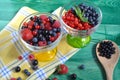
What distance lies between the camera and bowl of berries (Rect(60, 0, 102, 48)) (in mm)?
1016

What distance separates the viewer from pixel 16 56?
1051mm

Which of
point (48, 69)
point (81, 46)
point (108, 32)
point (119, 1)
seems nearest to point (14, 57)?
point (48, 69)

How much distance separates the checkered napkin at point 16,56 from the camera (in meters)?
1.00

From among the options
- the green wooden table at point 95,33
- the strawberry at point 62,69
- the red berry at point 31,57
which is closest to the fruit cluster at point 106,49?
the green wooden table at point 95,33

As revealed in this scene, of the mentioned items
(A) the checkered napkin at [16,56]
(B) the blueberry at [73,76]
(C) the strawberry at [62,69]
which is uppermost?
(A) the checkered napkin at [16,56]

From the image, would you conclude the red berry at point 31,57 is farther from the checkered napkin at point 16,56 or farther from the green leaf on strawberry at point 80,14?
the green leaf on strawberry at point 80,14

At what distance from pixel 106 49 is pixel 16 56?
0.33 meters

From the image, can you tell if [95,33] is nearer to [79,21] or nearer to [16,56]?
[79,21]

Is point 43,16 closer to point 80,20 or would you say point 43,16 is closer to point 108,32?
point 80,20

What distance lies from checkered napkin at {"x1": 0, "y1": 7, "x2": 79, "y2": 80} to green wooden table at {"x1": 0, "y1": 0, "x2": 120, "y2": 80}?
3 centimetres

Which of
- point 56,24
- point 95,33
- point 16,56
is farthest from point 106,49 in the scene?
point 16,56

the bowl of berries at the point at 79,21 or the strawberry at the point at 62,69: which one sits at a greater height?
the bowl of berries at the point at 79,21

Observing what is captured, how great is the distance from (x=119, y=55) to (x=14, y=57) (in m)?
0.39

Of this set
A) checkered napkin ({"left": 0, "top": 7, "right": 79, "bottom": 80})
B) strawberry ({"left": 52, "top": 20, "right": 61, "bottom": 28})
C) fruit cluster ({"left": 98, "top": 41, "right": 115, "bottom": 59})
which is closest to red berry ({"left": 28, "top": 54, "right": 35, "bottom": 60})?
checkered napkin ({"left": 0, "top": 7, "right": 79, "bottom": 80})
